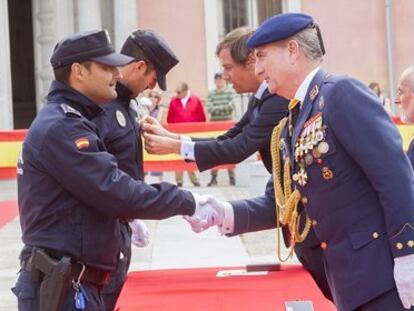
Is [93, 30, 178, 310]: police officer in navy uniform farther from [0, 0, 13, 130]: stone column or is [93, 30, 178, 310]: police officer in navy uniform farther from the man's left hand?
[0, 0, 13, 130]: stone column

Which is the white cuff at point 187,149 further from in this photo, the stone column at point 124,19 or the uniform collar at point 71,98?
the stone column at point 124,19

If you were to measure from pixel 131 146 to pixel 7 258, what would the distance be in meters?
4.84

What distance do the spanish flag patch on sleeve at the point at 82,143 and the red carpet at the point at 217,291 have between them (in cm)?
61

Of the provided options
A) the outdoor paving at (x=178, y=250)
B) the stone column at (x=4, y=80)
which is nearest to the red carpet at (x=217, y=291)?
the outdoor paving at (x=178, y=250)

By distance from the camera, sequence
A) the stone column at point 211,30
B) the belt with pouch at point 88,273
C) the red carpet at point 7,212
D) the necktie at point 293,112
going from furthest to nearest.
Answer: the stone column at point 211,30 < the red carpet at point 7,212 < the belt with pouch at point 88,273 < the necktie at point 293,112

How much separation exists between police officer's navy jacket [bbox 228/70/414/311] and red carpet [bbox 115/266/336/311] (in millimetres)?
399

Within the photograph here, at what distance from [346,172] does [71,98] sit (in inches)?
44.8

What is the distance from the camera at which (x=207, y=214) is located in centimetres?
415

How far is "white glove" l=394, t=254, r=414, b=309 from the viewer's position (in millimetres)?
3141

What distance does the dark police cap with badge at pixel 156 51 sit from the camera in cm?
456

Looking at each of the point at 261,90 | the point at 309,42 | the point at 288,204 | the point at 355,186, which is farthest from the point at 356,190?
the point at 261,90

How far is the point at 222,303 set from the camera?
375cm

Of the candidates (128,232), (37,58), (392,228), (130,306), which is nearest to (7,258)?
(128,232)

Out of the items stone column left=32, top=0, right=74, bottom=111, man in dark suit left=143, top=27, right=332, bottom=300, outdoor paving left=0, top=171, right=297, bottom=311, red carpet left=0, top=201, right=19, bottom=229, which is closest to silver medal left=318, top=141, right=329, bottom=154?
man in dark suit left=143, top=27, right=332, bottom=300
